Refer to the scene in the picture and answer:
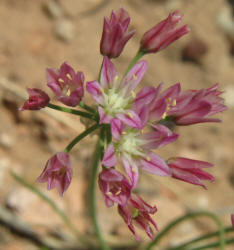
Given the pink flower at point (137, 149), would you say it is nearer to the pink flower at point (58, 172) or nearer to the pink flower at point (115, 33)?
the pink flower at point (58, 172)

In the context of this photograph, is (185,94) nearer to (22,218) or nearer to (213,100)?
(213,100)

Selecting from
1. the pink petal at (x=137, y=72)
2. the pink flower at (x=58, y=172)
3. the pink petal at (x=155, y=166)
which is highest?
the pink petal at (x=137, y=72)

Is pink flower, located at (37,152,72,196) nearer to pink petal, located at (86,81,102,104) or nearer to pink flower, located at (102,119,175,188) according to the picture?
pink flower, located at (102,119,175,188)

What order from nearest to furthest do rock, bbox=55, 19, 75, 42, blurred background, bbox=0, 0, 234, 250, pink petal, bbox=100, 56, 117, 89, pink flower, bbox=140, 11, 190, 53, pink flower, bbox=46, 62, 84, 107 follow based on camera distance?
1. pink flower, bbox=46, 62, 84, 107
2. pink petal, bbox=100, 56, 117, 89
3. pink flower, bbox=140, 11, 190, 53
4. blurred background, bbox=0, 0, 234, 250
5. rock, bbox=55, 19, 75, 42

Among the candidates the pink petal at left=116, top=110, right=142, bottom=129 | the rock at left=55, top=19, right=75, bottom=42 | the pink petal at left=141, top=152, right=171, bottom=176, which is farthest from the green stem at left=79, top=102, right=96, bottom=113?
the rock at left=55, top=19, right=75, bottom=42

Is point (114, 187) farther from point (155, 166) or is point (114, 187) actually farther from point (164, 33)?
point (164, 33)

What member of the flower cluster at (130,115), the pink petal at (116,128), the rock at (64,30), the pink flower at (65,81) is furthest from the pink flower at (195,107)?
the rock at (64,30)

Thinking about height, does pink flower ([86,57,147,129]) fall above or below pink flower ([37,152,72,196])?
above
